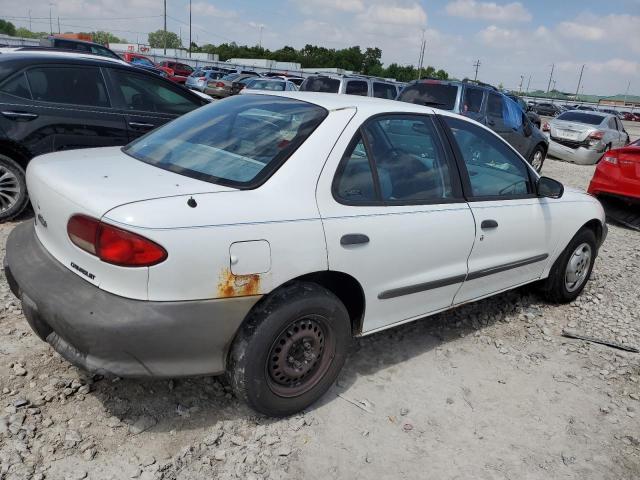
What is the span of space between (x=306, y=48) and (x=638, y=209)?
97349 mm

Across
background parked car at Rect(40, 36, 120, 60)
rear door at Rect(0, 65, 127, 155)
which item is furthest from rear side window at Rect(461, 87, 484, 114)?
background parked car at Rect(40, 36, 120, 60)

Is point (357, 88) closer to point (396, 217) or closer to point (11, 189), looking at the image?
point (11, 189)

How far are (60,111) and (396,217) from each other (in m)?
3.85

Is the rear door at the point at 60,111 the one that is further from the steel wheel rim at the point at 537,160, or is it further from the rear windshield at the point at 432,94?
the steel wheel rim at the point at 537,160

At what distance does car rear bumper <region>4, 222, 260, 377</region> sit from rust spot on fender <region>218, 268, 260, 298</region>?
32 millimetres

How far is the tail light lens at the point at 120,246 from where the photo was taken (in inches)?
84.8

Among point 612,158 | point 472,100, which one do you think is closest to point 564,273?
point 612,158

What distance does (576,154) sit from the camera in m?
14.1

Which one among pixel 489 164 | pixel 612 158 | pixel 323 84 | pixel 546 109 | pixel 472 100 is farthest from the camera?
pixel 546 109

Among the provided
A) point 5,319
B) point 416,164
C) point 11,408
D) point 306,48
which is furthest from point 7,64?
point 306,48

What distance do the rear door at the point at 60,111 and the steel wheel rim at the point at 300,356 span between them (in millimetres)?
3648

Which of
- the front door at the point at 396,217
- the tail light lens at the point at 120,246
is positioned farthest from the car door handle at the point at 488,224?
the tail light lens at the point at 120,246

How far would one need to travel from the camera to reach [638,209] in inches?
318

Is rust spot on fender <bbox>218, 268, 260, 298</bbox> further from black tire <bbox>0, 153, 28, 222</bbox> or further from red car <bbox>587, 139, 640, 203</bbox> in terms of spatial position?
red car <bbox>587, 139, 640, 203</bbox>
